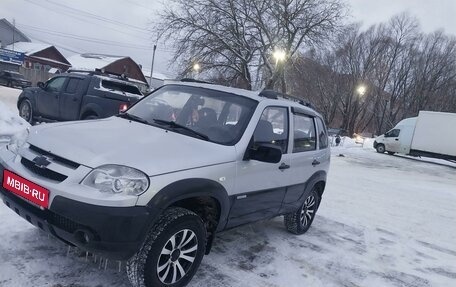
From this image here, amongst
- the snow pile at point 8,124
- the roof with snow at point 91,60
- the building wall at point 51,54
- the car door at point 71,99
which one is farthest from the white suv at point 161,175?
the building wall at point 51,54

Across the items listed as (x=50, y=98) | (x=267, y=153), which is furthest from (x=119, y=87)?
(x=267, y=153)

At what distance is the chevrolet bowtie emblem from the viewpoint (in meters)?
3.08

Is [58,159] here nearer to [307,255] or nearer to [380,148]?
[307,255]

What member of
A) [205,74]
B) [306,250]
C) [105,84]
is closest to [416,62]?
[205,74]

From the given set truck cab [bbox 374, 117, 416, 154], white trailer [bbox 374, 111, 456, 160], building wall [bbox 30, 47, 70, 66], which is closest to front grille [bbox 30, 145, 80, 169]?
white trailer [bbox 374, 111, 456, 160]

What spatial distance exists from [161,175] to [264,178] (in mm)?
1482

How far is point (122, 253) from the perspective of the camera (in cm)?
286

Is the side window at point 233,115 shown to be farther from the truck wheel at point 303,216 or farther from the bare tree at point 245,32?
the bare tree at point 245,32

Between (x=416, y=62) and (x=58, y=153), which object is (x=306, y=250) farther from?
(x=416, y=62)

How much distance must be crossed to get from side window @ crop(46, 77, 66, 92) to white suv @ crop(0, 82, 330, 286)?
729 cm

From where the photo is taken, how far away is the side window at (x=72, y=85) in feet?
35.0

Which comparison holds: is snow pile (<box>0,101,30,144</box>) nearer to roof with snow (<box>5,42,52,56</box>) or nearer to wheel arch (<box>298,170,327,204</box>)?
wheel arch (<box>298,170,327,204</box>)

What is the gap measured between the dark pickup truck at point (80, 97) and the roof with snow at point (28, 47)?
4942 centimetres

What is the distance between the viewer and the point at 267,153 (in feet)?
12.2
